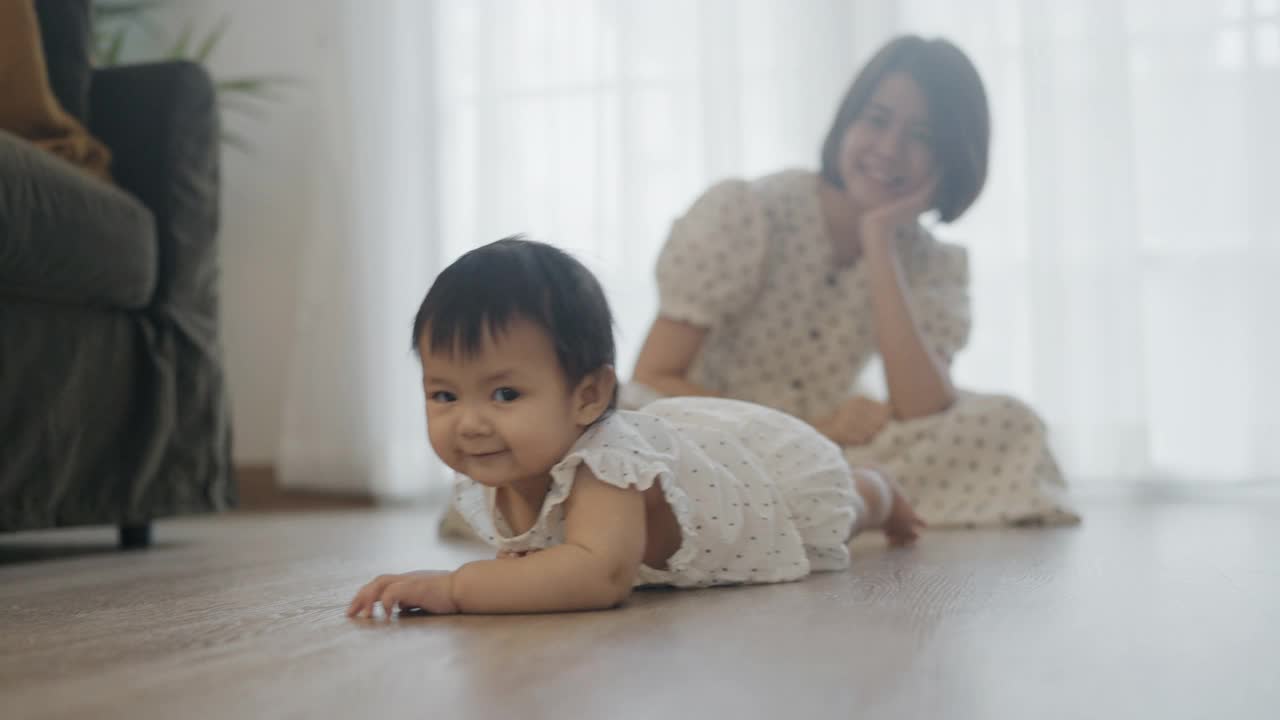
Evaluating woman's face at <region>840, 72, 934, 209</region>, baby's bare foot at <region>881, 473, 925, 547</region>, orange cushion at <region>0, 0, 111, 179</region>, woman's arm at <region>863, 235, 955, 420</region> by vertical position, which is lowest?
baby's bare foot at <region>881, 473, 925, 547</region>

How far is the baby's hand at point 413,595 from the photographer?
2.82 feet

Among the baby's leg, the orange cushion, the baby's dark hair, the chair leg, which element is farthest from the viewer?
the chair leg

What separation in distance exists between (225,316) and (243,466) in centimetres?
39

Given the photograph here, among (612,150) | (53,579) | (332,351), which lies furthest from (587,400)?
(332,351)

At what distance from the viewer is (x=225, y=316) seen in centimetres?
307

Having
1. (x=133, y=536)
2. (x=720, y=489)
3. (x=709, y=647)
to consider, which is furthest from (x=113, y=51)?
(x=709, y=647)

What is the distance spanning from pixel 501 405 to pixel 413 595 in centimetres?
15

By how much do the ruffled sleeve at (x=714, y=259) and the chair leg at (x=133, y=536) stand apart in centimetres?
80

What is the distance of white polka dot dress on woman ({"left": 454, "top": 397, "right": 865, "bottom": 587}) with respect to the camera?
3.00ft

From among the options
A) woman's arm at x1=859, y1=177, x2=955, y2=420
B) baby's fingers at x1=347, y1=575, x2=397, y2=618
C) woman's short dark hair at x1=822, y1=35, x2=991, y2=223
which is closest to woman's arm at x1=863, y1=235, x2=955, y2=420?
woman's arm at x1=859, y1=177, x2=955, y2=420

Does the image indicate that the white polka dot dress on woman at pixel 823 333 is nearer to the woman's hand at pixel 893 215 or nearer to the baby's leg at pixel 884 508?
the woman's hand at pixel 893 215

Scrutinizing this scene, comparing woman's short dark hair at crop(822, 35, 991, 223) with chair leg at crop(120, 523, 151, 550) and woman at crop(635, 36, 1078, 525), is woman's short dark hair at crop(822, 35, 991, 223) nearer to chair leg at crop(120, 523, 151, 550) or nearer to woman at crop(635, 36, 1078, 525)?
woman at crop(635, 36, 1078, 525)

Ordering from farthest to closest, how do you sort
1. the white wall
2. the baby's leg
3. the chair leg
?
1. the white wall
2. the chair leg
3. the baby's leg

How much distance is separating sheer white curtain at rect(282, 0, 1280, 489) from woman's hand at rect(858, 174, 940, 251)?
604 mm
